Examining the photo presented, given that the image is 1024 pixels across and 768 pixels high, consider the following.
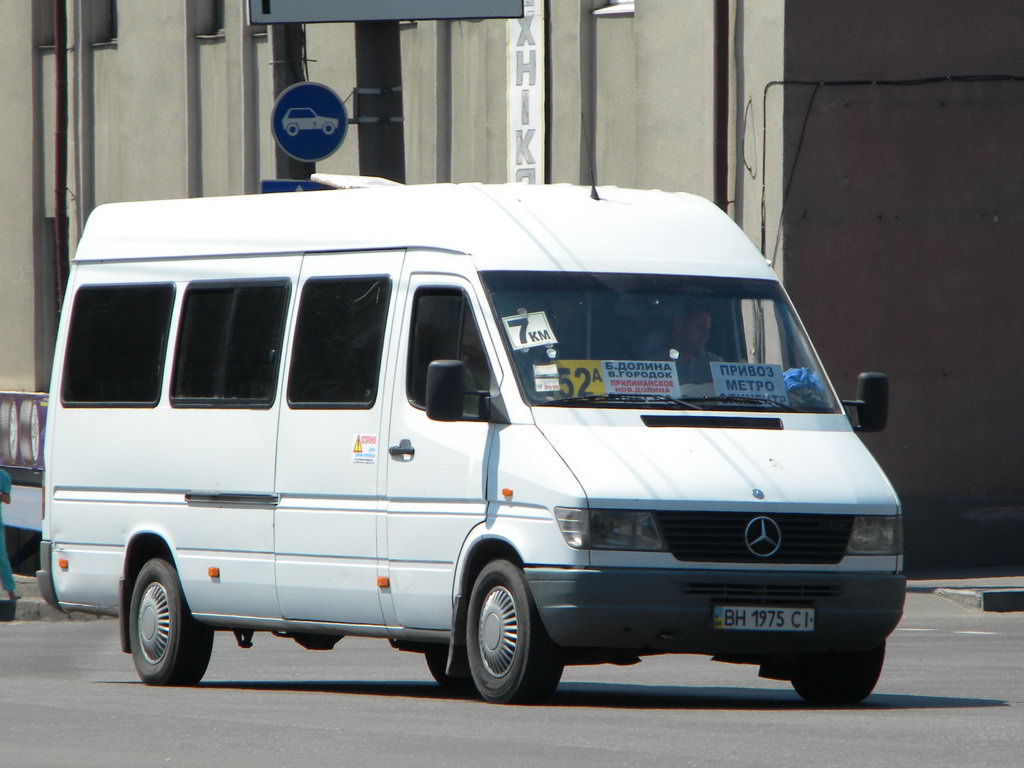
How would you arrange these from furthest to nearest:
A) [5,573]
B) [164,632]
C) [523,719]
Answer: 1. [5,573]
2. [164,632]
3. [523,719]

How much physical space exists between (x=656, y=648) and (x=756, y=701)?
110 centimetres

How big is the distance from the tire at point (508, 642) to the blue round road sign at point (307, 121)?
24.1 ft

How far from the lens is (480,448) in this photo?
10.8m

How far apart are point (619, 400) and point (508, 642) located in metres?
1.22

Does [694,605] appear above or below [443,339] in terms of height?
below

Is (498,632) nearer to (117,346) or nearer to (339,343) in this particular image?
(339,343)

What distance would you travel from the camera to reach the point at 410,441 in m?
11.1

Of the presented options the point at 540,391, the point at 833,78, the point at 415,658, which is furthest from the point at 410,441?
the point at 833,78

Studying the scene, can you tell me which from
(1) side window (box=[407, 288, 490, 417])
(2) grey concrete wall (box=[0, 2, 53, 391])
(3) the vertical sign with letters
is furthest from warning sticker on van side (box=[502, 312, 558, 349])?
(2) grey concrete wall (box=[0, 2, 53, 391])

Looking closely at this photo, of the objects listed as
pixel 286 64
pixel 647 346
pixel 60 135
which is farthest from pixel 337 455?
pixel 60 135

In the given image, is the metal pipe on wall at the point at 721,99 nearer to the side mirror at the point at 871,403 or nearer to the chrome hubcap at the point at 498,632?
the side mirror at the point at 871,403

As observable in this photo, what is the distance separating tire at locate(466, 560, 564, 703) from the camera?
1036cm

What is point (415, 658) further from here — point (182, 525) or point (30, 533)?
point (30, 533)

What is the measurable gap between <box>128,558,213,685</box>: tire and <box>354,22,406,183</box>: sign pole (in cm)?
495
